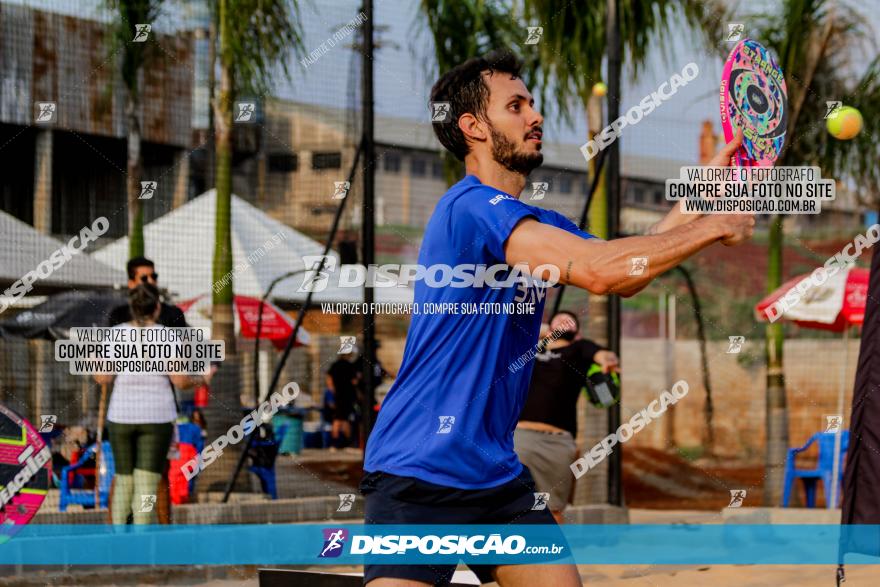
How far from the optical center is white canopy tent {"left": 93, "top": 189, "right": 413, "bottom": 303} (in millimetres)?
9773

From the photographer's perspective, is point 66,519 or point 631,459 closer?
point 66,519

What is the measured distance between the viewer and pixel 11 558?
7250mm

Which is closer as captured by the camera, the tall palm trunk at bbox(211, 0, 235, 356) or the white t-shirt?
the white t-shirt

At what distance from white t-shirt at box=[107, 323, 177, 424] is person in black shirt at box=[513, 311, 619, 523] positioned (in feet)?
7.01

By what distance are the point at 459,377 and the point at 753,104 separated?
170 centimetres

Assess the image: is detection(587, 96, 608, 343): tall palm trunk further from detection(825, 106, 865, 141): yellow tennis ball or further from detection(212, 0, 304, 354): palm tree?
detection(212, 0, 304, 354): palm tree

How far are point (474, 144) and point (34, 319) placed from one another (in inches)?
355

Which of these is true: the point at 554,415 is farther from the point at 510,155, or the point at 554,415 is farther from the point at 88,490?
the point at 510,155

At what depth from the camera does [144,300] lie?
25.5 feet

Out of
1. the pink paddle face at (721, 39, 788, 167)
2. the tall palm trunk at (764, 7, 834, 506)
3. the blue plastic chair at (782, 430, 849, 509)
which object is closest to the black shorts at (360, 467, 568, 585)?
the pink paddle face at (721, 39, 788, 167)

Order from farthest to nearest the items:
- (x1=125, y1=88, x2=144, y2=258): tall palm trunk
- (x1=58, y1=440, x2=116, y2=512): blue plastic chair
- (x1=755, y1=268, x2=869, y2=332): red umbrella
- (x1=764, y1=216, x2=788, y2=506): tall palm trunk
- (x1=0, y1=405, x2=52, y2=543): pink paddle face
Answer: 1. (x1=764, y1=216, x2=788, y2=506): tall palm trunk
2. (x1=755, y1=268, x2=869, y2=332): red umbrella
3. (x1=125, y1=88, x2=144, y2=258): tall palm trunk
4. (x1=58, y1=440, x2=116, y2=512): blue plastic chair
5. (x1=0, y1=405, x2=52, y2=543): pink paddle face

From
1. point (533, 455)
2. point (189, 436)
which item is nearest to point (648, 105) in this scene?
point (533, 455)

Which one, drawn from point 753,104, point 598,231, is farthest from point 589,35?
point 753,104

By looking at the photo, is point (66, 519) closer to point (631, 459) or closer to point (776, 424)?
point (776, 424)
